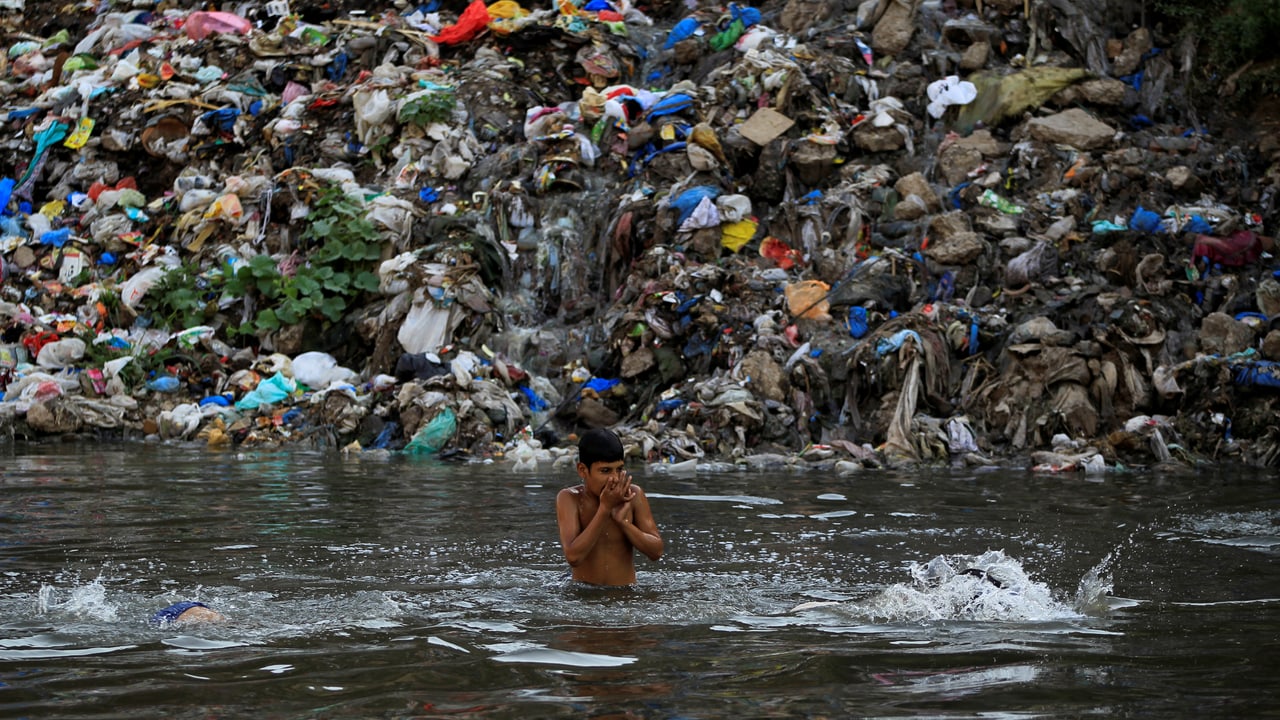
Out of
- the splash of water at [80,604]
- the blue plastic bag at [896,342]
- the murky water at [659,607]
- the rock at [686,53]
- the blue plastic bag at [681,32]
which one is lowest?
the murky water at [659,607]

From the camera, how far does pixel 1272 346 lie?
10.5 meters

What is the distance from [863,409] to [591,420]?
2485 mm

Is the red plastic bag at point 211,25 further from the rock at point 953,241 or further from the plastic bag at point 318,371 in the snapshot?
the rock at point 953,241

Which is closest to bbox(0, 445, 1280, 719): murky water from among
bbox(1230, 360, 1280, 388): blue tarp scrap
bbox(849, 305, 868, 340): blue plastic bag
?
bbox(1230, 360, 1280, 388): blue tarp scrap

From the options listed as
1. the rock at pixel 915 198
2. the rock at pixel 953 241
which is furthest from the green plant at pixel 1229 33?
the rock at pixel 953 241

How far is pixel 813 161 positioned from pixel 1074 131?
9.52 ft

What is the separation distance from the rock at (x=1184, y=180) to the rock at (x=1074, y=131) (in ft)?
3.16

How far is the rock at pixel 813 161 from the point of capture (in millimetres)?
13984

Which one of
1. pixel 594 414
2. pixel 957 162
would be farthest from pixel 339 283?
pixel 957 162

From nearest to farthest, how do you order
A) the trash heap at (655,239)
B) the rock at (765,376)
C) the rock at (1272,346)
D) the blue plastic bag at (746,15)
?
the rock at (1272,346) → the trash heap at (655,239) → the rock at (765,376) → the blue plastic bag at (746,15)

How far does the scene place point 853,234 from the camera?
43.4 feet

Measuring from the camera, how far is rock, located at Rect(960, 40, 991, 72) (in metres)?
15.2

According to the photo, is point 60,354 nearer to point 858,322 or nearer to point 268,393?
point 268,393

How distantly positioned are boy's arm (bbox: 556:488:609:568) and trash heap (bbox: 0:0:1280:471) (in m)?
5.07
